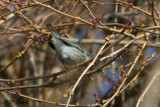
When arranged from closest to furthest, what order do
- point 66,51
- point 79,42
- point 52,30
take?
point 52,30 < point 66,51 < point 79,42

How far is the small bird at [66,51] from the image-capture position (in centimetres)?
292

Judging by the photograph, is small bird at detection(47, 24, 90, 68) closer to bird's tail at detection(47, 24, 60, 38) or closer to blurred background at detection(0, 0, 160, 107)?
bird's tail at detection(47, 24, 60, 38)

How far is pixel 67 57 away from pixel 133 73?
2.50ft

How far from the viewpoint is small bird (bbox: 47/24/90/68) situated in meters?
2.92

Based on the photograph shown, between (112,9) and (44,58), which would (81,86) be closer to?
(44,58)

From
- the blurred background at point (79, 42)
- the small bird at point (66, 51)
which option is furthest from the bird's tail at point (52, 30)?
the blurred background at point (79, 42)

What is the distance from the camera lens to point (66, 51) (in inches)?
119

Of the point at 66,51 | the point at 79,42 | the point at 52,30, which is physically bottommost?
the point at 66,51

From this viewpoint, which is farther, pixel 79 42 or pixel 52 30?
pixel 79 42

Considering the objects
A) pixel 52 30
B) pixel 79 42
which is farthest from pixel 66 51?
pixel 79 42

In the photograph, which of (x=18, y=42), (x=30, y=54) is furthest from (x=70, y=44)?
(x=30, y=54)

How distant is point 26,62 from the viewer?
17.9ft

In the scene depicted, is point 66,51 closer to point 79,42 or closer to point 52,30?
point 52,30

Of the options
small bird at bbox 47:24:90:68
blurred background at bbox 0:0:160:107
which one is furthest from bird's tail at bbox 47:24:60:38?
blurred background at bbox 0:0:160:107
